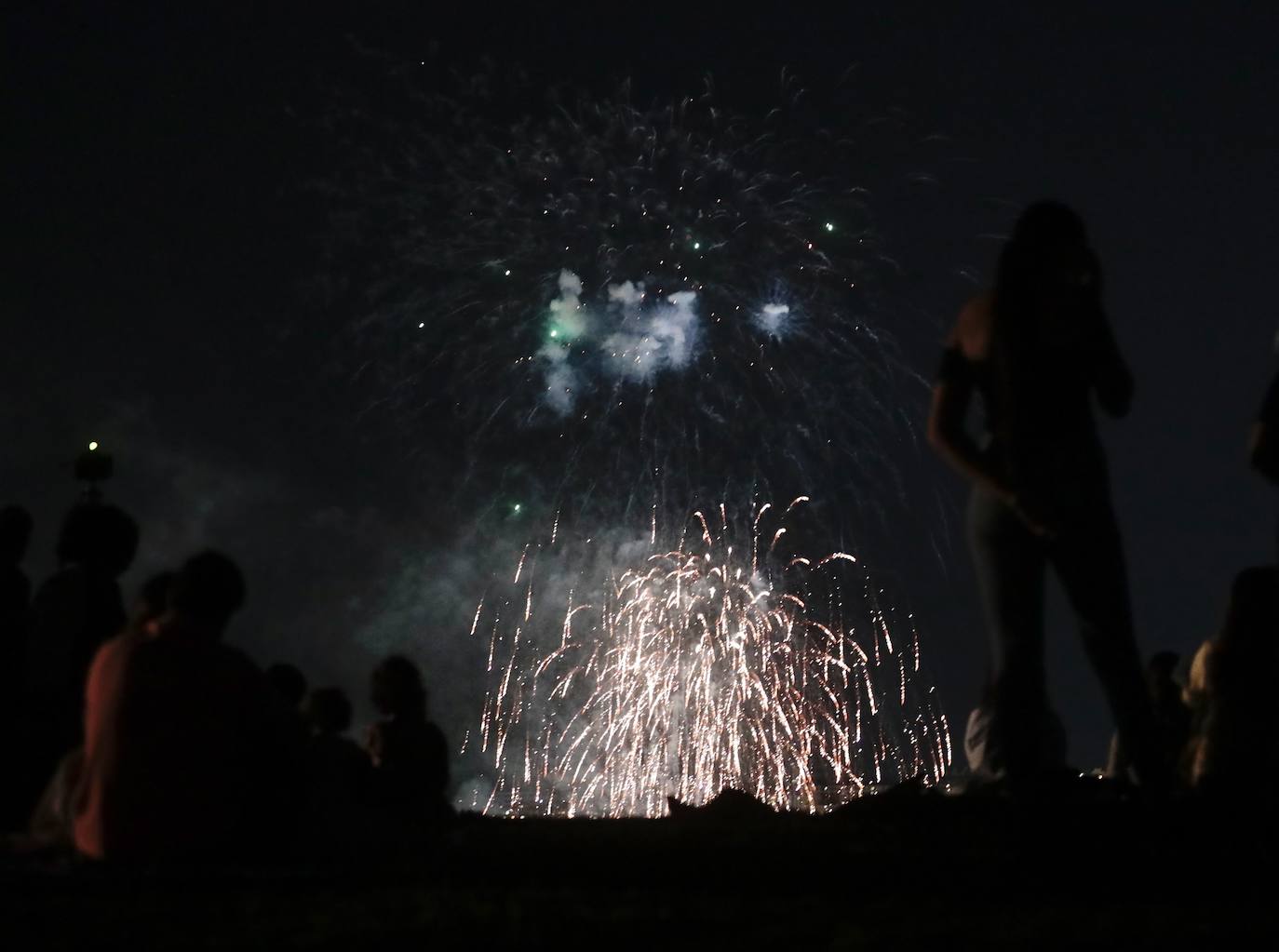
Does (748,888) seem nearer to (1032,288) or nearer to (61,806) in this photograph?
(1032,288)

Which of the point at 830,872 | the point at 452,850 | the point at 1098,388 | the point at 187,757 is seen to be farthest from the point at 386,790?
the point at 1098,388

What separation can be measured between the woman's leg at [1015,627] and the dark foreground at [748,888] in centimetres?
23

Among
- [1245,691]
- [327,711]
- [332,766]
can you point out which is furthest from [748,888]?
[327,711]

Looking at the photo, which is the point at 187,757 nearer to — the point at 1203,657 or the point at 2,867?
the point at 2,867

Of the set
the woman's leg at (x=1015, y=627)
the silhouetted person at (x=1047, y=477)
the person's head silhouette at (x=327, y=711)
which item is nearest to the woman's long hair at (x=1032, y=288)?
the silhouetted person at (x=1047, y=477)

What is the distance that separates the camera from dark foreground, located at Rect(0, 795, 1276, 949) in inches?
140

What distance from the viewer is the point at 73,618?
6934 mm

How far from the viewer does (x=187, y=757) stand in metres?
5.04

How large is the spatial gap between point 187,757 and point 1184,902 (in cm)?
287

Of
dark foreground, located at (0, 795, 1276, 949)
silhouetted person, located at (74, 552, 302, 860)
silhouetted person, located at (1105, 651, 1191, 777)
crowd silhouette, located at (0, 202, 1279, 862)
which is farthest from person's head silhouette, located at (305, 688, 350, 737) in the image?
silhouetted person, located at (1105, 651, 1191, 777)

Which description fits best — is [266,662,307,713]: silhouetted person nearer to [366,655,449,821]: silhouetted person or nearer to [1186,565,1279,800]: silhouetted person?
[366,655,449,821]: silhouetted person

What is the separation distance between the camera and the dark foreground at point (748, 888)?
356 cm

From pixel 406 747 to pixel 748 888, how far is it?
3469 millimetres

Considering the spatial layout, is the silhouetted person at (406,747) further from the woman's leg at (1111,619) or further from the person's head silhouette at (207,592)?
the woman's leg at (1111,619)
